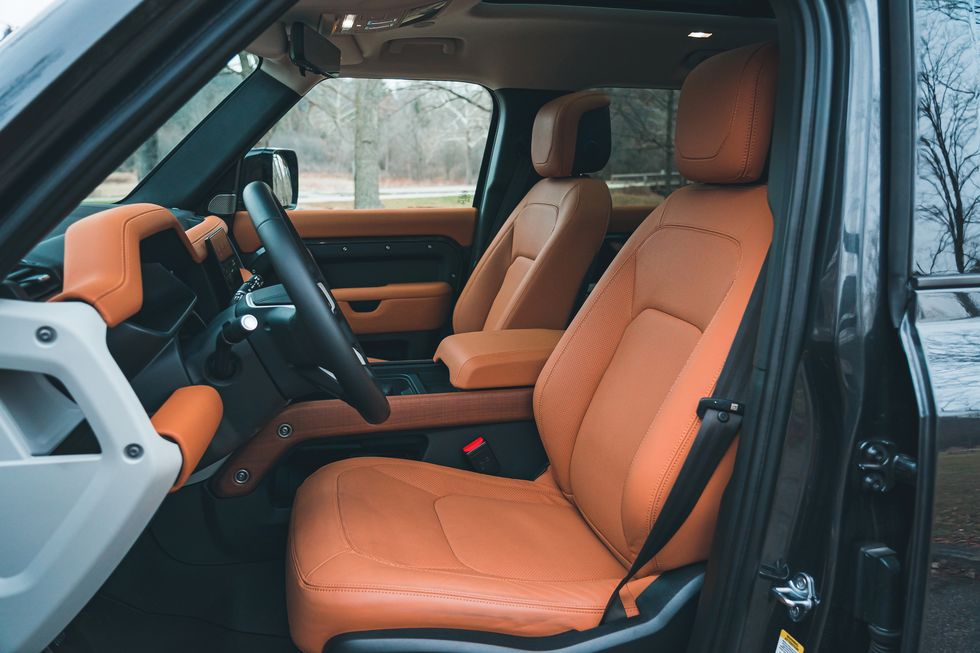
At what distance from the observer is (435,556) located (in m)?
1.45

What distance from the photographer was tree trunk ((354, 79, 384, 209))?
3074mm

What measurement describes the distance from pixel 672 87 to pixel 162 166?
5.90ft

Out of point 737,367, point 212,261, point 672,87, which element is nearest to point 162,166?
point 212,261

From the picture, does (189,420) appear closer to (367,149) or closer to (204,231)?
(204,231)

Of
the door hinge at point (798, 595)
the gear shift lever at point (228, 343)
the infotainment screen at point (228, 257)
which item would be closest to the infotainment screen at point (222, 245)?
the infotainment screen at point (228, 257)

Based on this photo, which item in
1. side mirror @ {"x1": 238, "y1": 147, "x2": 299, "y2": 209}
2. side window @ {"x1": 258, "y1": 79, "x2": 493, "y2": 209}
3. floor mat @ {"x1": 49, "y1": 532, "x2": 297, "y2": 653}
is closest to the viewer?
floor mat @ {"x1": 49, "y1": 532, "x2": 297, "y2": 653}

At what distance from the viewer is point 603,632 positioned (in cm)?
131

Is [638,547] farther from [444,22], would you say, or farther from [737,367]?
[444,22]

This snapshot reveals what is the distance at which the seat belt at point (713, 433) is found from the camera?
129 centimetres

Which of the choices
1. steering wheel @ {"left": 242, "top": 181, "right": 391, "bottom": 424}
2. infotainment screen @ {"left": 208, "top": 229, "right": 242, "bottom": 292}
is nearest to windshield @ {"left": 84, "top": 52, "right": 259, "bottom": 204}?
infotainment screen @ {"left": 208, "top": 229, "right": 242, "bottom": 292}

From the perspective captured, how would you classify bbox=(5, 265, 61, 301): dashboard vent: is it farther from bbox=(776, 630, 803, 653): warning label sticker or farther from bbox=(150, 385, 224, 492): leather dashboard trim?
bbox=(776, 630, 803, 653): warning label sticker

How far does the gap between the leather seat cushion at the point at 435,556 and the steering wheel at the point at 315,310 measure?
0.25m

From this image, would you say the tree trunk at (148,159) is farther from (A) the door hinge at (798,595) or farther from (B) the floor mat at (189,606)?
(A) the door hinge at (798,595)

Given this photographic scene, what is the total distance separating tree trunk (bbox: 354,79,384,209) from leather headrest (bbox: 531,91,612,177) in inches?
28.7
